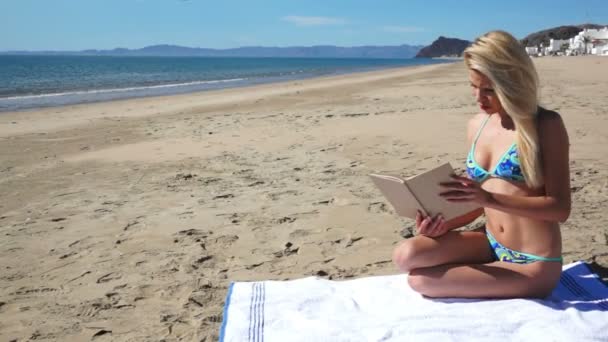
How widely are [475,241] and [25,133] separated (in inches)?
388

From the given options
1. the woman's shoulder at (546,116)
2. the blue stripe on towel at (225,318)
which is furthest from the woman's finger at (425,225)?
the blue stripe on towel at (225,318)

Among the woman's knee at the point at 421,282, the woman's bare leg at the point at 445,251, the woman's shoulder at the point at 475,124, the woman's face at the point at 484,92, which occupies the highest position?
the woman's face at the point at 484,92

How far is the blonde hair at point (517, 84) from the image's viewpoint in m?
2.31

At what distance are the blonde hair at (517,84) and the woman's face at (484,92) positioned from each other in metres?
0.06

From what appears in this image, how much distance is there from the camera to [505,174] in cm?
252

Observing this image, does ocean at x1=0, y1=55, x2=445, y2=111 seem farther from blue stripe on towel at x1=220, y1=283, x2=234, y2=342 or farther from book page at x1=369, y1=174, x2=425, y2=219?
book page at x1=369, y1=174, x2=425, y2=219

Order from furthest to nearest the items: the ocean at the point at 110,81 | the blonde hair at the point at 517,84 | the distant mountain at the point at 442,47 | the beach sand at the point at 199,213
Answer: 1. the distant mountain at the point at 442,47
2. the ocean at the point at 110,81
3. the beach sand at the point at 199,213
4. the blonde hair at the point at 517,84

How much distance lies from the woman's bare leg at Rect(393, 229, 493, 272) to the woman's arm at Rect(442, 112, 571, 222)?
0.40 metres

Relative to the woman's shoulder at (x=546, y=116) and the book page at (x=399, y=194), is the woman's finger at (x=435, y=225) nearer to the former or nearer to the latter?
the book page at (x=399, y=194)

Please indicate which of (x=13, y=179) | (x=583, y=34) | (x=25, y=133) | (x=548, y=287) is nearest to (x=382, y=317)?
(x=548, y=287)

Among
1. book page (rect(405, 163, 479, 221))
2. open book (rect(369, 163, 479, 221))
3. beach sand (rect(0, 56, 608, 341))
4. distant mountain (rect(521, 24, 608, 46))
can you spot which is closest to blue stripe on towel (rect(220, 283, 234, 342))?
beach sand (rect(0, 56, 608, 341))

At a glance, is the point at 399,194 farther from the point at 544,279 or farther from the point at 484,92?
the point at 544,279

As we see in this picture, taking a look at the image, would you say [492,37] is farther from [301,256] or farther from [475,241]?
[301,256]

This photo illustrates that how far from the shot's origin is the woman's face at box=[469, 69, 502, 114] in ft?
7.97
